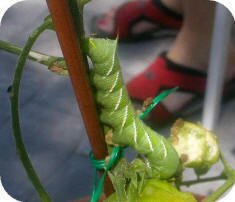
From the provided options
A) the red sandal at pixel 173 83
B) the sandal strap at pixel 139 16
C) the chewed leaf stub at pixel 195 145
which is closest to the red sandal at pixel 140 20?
the sandal strap at pixel 139 16

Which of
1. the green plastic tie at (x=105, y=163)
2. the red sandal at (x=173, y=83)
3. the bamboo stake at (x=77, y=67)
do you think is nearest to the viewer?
the bamboo stake at (x=77, y=67)

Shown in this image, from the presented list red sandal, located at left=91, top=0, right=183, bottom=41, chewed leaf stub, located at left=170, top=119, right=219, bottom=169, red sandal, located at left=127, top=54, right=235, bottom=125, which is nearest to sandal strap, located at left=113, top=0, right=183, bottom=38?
red sandal, located at left=91, top=0, right=183, bottom=41

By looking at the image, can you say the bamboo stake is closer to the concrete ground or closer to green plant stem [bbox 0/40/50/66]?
green plant stem [bbox 0/40/50/66]

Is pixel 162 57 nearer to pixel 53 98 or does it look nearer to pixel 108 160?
pixel 53 98

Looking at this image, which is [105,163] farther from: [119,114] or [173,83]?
[173,83]

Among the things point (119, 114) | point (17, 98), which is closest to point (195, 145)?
point (119, 114)

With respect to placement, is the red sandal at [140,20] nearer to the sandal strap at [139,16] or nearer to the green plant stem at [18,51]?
the sandal strap at [139,16]
